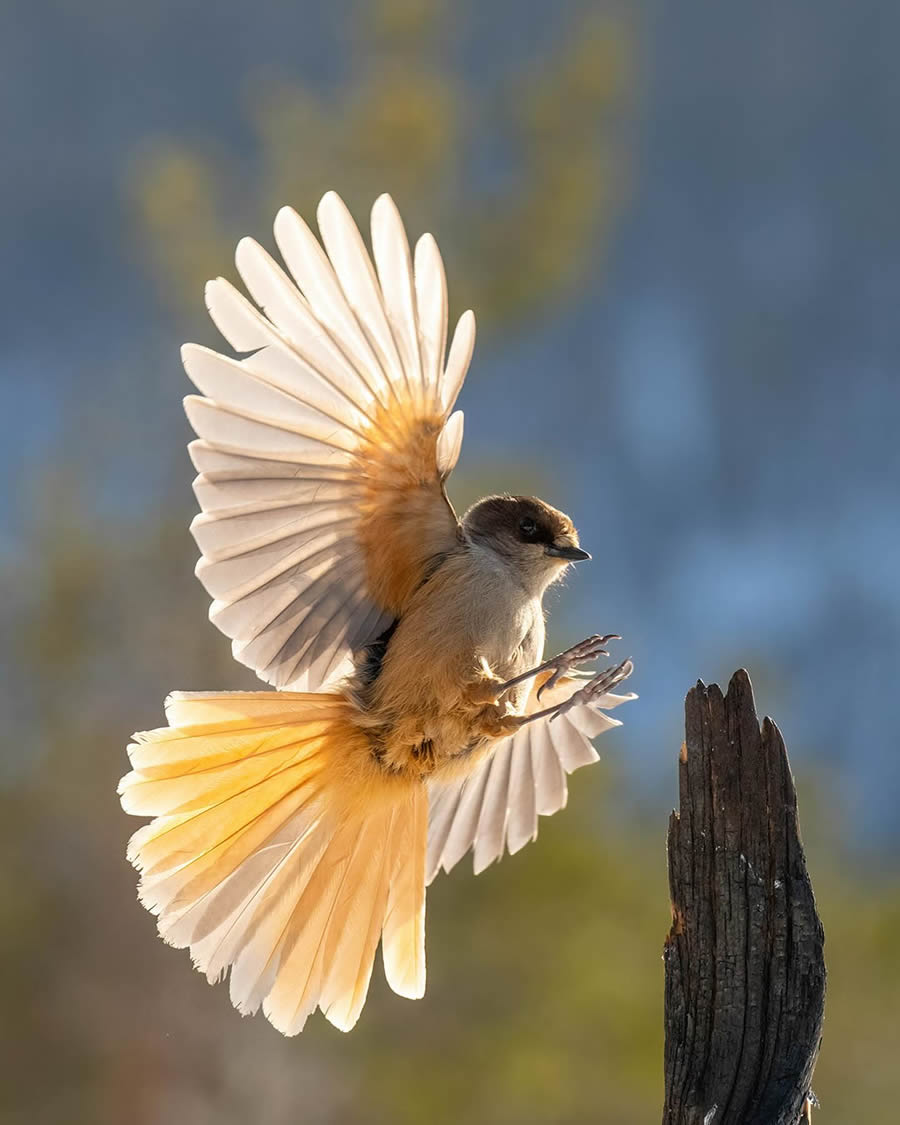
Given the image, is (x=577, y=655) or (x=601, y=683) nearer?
(x=577, y=655)

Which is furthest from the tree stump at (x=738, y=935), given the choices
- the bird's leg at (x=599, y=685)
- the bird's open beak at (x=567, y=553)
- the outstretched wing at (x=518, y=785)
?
the outstretched wing at (x=518, y=785)

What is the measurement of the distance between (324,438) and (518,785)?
1.18 metres

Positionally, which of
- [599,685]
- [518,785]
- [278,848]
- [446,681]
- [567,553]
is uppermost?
[567,553]

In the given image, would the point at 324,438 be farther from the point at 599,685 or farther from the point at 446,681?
the point at 599,685

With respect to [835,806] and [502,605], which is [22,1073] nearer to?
[835,806]

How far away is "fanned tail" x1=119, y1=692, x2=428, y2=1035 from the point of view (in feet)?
8.79

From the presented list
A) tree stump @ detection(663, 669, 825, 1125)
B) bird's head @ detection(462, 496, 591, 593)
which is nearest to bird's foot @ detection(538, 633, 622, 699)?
bird's head @ detection(462, 496, 591, 593)

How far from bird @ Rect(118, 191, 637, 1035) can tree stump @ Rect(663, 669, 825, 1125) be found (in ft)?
1.86

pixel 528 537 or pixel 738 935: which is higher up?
pixel 528 537

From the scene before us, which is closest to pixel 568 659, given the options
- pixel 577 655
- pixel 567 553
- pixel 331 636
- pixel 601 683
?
pixel 577 655

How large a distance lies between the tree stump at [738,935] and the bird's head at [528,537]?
764 millimetres

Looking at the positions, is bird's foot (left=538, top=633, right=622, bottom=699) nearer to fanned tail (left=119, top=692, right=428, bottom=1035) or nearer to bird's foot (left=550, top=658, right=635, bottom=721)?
bird's foot (left=550, top=658, right=635, bottom=721)

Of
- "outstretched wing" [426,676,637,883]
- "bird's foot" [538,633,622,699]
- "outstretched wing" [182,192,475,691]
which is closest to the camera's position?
"outstretched wing" [182,192,475,691]

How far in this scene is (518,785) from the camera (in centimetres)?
336
